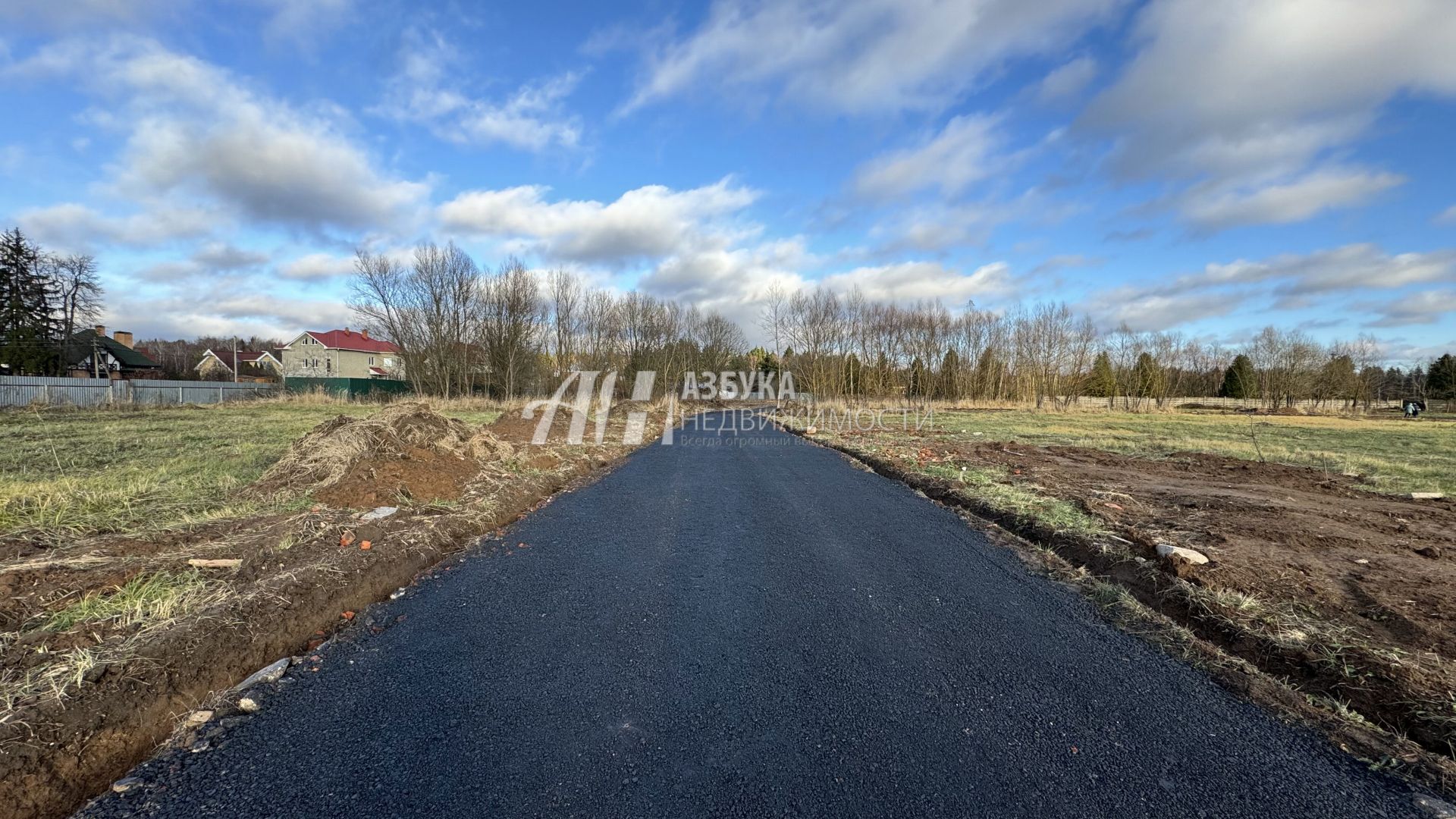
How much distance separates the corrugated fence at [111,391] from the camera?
942 inches

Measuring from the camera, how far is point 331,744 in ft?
8.93

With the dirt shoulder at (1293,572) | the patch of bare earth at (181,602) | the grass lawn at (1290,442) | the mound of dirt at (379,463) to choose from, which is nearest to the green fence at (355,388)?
the mound of dirt at (379,463)

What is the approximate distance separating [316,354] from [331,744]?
72643 millimetres

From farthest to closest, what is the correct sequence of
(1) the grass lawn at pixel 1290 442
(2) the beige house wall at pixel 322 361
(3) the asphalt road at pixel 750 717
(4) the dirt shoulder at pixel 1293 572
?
(2) the beige house wall at pixel 322 361
(1) the grass lawn at pixel 1290 442
(4) the dirt shoulder at pixel 1293 572
(3) the asphalt road at pixel 750 717

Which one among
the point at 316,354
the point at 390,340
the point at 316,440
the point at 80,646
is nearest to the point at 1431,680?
the point at 80,646

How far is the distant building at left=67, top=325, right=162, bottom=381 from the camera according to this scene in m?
40.1

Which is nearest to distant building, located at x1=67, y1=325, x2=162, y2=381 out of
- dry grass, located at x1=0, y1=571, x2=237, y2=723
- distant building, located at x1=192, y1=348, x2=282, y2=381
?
distant building, located at x1=192, y1=348, x2=282, y2=381

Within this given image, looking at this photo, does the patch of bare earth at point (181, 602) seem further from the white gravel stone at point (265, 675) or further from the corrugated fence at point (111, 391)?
the corrugated fence at point (111, 391)

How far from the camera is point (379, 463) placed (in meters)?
8.39

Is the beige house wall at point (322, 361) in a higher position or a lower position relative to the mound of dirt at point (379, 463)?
higher

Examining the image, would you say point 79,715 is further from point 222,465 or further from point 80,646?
point 222,465

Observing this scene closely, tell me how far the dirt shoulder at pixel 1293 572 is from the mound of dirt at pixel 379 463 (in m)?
7.94

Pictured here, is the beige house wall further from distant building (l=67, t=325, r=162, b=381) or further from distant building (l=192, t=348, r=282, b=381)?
distant building (l=67, t=325, r=162, b=381)

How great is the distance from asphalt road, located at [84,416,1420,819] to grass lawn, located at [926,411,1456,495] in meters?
10.5
